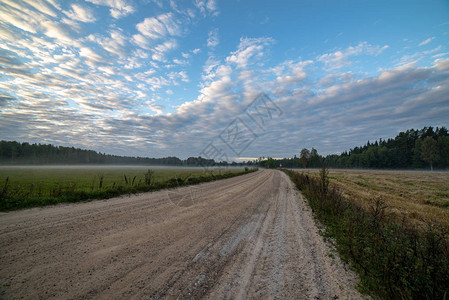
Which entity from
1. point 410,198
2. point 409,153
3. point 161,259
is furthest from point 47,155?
point 409,153

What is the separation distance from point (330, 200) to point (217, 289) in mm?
8013

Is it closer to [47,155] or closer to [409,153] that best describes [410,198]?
[409,153]

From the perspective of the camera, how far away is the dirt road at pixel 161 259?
9.69ft

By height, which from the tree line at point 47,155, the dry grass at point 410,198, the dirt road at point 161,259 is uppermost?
the tree line at point 47,155

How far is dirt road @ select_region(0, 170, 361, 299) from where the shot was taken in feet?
9.69

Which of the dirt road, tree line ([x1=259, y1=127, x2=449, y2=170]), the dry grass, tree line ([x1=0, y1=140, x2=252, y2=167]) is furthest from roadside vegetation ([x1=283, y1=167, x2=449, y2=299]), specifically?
tree line ([x1=259, y1=127, x2=449, y2=170])

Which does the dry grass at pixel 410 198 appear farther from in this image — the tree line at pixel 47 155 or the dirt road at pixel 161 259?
the tree line at pixel 47 155

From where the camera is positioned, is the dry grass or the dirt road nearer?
the dirt road

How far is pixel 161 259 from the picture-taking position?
3920 mm

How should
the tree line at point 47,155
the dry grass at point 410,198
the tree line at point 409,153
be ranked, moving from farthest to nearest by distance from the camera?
1. the tree line at point 47,155
2. the tree line at point 409,153
3. the dry grass at point 410,198

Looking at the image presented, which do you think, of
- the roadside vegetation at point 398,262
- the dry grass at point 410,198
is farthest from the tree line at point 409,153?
the roadside vegetation at point 398,262

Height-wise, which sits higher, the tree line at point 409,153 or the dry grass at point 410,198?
the tree line at point 409,153

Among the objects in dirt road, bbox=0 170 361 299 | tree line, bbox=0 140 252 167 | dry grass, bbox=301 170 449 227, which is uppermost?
tree line, bbox=0 140 252 167

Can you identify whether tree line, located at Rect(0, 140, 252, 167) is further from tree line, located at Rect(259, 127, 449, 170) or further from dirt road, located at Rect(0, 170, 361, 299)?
tree line, located at Rect(259, 127, 449, 170)
